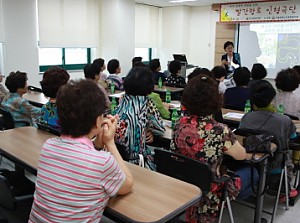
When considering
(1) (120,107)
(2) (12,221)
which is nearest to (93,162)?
(2) (12,221)

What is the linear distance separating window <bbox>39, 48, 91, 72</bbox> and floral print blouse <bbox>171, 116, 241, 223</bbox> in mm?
5743

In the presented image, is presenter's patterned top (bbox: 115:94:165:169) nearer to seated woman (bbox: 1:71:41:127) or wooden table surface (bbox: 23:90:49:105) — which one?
seated woman (bbox: 1:71:41:127)

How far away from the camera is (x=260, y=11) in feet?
26.1

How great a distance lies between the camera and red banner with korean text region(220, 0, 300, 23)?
295 inches

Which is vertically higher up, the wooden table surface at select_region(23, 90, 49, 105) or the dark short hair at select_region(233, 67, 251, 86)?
the dark short hair at select_region(233, 67, 251, 86)

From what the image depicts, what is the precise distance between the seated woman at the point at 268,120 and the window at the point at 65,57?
5564 millimetres

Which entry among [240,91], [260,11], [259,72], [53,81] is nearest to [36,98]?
[53,81]

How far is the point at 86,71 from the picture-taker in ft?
15.6

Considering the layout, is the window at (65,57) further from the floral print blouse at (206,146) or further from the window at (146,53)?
the floral print blouse at (206,146)

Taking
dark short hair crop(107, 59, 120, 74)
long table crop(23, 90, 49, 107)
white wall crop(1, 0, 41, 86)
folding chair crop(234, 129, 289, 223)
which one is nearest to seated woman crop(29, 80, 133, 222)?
folding chair crop(234, 129, 289, 223)

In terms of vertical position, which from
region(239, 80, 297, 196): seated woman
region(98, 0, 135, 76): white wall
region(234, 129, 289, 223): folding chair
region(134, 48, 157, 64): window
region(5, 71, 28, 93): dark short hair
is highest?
region(98, 0, 135, 76): white wall

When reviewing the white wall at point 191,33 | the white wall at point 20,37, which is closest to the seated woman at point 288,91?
the white wall at point 20,37

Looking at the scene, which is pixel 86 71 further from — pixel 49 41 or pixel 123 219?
pixel 123 219

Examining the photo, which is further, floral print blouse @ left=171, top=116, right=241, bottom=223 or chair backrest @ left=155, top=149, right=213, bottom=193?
floral print blouse @ left=171, top=116, right=241, bottom=223
